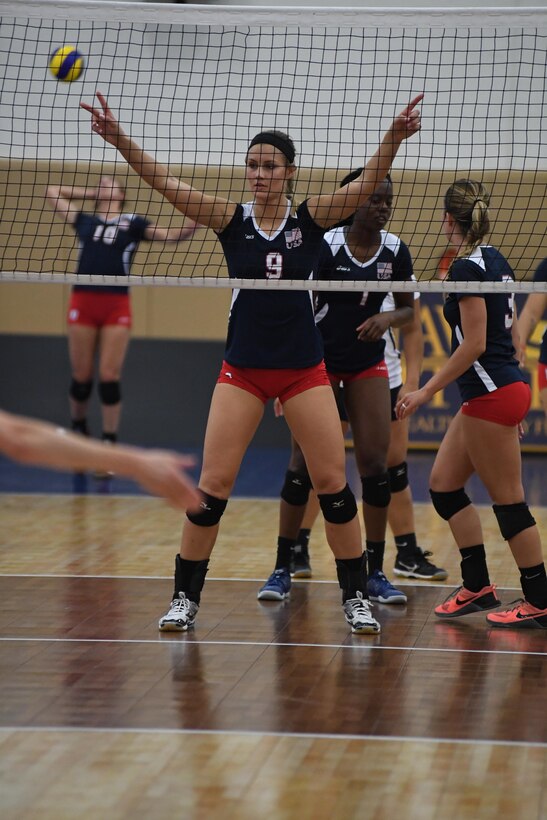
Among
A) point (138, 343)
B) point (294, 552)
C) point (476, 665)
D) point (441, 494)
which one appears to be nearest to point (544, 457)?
point (138, 343)

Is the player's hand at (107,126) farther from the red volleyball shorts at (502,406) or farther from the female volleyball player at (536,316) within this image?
the female volleyball player at (536,316)

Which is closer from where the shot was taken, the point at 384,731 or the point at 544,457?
the point at 384,731

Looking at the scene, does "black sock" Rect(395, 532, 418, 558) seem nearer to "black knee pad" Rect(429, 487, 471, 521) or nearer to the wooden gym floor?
the wooden gym floor

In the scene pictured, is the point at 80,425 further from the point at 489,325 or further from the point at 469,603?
the point at 489,325

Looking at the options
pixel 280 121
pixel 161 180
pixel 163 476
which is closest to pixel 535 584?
pixel 161 180

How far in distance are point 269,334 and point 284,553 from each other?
60.3 inches

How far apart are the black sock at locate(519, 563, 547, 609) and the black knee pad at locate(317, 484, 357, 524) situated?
0.86 meters

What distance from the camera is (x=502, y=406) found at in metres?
5.62

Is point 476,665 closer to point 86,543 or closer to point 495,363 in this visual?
point 495,363

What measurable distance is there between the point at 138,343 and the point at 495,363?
8.19 meters

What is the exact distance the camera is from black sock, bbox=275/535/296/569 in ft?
21.6

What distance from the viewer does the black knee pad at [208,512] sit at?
5516mm

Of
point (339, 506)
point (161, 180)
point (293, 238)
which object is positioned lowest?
point (339, 506)

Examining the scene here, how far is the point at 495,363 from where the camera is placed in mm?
5703
